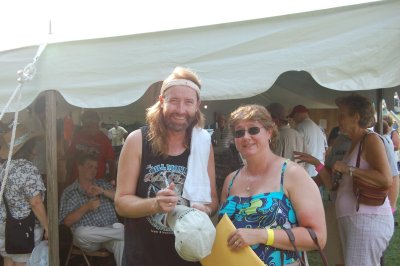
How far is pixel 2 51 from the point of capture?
280 cm

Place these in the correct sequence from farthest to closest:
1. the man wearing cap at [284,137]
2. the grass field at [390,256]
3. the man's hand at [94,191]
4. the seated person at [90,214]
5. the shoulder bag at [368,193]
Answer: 1. the man wearing cap at [284,137]
2. the grass field at [390,256]
3. the man's hand at [94,191]
4. the seated person at [90,214]
5. the shoulder bag at [368,193]

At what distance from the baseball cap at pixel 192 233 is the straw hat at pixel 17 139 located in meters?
2.23

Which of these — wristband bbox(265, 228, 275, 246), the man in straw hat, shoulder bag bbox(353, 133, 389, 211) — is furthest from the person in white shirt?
wristband bbox(265, 228, 275, 246)

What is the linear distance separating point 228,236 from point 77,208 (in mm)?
2609

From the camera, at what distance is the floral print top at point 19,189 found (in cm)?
317

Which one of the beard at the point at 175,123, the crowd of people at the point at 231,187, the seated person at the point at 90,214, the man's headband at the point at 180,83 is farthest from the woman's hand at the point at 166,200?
the seated person at the point at 90,214

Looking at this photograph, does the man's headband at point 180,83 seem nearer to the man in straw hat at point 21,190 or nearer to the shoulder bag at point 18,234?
the man in straw hat at point 21,190

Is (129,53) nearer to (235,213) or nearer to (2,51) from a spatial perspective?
(2,51)

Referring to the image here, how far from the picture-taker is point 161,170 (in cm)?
176

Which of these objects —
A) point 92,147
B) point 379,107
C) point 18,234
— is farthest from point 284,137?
point 18,234

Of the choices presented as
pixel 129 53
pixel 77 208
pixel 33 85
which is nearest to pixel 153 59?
pixel 129 53

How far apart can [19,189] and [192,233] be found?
2236 millimetres

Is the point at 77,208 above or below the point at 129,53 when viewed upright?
below

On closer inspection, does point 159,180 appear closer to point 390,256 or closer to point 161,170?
point 161,170
